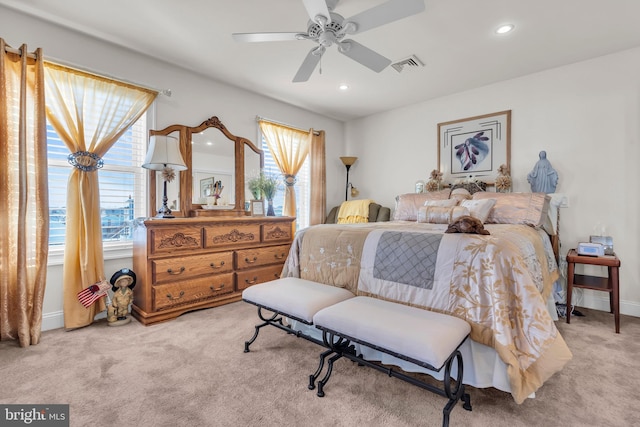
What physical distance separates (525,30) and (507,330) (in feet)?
8.44

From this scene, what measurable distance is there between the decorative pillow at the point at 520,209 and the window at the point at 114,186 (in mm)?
3554

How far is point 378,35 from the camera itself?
8.53 ft

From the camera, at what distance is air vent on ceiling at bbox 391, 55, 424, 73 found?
300cm

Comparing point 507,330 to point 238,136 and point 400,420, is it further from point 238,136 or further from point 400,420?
point 238,136

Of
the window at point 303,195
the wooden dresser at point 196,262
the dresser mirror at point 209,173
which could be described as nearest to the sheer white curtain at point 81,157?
the wooden dresser at point 196,262

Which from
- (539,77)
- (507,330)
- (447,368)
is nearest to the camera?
(447,368)

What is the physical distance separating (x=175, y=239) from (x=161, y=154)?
2.66 ft

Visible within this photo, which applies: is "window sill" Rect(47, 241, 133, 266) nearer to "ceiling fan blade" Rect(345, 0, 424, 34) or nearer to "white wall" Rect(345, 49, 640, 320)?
"ceiling fan blade" Rect(345, 0, 424, 34)

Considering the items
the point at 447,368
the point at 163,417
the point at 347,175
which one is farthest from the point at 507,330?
the point at 347,175

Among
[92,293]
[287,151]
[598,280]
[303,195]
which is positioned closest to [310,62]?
[287,151]

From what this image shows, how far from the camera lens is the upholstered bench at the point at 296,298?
5.57ft

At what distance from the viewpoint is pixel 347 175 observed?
5.11m

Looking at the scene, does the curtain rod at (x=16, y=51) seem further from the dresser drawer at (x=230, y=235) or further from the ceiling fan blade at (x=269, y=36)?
the dresser drawer at (x=230, y=235)

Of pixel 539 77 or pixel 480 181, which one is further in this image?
pixel 480 181
